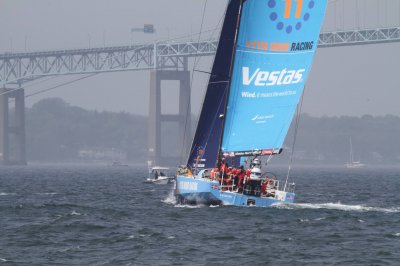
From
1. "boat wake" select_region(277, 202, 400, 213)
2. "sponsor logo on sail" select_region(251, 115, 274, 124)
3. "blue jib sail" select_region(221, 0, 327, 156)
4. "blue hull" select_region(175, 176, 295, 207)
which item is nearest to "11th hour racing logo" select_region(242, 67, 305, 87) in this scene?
"blue jib sail" select_region(221, 0, 327, 156)

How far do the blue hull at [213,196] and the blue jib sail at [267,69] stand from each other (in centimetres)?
177

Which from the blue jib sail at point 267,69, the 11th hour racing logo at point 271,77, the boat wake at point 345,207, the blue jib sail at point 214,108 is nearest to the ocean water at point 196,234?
the boat wake at point 345,207

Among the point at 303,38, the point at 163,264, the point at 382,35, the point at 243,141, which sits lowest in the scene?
the point at 163,264

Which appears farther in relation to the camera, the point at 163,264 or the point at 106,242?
the point at 106,242

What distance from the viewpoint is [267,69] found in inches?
1353

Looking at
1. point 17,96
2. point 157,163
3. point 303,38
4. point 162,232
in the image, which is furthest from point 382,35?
point 162,232

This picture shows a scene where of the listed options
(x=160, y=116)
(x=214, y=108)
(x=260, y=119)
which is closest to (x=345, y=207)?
(x=260, y=119)

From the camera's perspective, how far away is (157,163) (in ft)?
444

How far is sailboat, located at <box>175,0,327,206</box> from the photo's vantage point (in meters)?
33.2

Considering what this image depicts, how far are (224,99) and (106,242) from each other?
35.0 ft

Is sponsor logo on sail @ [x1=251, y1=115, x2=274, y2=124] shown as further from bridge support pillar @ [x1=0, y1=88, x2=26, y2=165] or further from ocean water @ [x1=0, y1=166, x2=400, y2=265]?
bridge support pillar @ [x1=0, y1=88, x2=26, y2=165]

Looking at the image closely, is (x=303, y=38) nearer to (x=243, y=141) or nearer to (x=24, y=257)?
(x=243, y=141)

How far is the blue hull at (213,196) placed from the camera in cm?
3275

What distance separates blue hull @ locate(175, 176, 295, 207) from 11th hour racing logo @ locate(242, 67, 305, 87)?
3.75m
